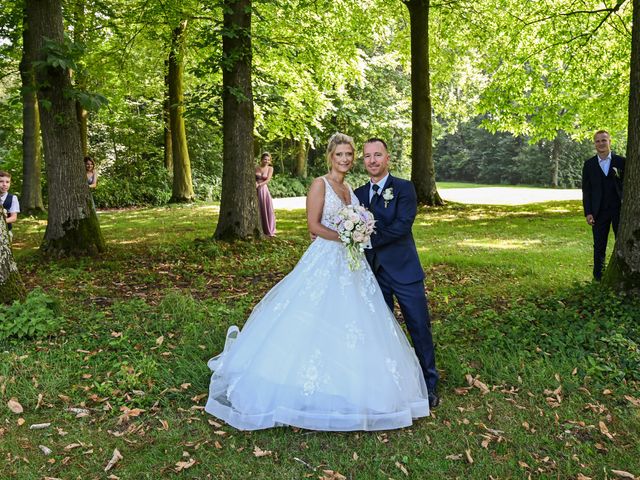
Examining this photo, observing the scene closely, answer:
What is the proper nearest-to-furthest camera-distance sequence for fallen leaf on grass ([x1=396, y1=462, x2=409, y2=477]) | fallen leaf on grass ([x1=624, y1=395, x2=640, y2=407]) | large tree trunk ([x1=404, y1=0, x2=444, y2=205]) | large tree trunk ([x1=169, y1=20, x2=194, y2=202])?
fallen leaf on grass ([x1=396, y1=462, x2=409, y2=477])
fallen leaf on grass ([x1=624, y1=395, x2=640, y2=407])
large tree trunk ([x1=404, y1=0, x2=444, y2=205])
large tree trunk ([x1=169, y1=20, x2=194, y2=202])

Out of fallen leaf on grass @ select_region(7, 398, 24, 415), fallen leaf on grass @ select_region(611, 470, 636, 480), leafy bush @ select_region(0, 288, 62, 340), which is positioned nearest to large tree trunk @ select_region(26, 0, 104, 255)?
leafy bush @ select_region(0, 288, 62, 340)

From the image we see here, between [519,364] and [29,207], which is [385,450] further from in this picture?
[29,207]

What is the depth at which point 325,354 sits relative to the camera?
4227 millimetres

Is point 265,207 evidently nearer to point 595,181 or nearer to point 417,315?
point 595,181

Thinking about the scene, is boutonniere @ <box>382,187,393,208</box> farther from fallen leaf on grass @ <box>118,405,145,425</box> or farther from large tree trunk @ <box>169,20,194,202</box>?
large tree trunk @ <box>169,20,194,202</box>

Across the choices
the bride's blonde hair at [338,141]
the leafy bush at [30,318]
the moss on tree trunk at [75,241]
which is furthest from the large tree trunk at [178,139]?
the bride's blonde hair at [338,141]

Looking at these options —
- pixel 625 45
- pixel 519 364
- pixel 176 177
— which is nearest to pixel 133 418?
pixel 519 364

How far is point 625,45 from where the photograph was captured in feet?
50.5

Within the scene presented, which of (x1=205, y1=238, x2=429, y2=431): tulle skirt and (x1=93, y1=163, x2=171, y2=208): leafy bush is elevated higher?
(x1=93, y1=163, x2=171, y2=208): leafy bush

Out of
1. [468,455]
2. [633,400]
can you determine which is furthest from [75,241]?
[633,400]

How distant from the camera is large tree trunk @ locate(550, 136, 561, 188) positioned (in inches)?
1935

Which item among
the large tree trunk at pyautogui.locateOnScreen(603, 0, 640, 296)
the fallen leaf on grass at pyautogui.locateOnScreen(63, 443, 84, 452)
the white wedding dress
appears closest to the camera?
the fallen leaf on grass at pyautogui.locateOnScreen(63, 443, 84, 452)

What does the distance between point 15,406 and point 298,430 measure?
2.49 metres

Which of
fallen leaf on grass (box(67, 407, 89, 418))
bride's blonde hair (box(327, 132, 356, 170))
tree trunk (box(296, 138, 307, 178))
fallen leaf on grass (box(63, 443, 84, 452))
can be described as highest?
tree trunk (box(296, 138, 307, 178))
